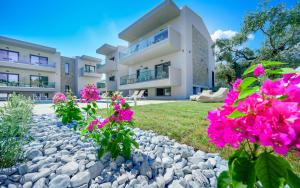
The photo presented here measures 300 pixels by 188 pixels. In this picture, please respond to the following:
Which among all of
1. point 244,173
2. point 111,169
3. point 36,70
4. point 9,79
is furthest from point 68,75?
point 244,173

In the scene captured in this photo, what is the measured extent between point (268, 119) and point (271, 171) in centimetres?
23

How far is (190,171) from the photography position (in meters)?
1.69

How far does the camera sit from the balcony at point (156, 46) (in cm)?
1349

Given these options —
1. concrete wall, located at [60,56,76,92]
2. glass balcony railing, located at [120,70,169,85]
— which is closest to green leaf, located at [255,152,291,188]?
glass balcony railing, located at [120,70,169,85]

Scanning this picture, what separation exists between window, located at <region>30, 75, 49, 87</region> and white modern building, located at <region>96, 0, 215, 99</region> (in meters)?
12.0

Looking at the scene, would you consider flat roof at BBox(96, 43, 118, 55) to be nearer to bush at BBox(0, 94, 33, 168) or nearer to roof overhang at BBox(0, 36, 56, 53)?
roof overhang at BBox(0, 36, 56, 53)

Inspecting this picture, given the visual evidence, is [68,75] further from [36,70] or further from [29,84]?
[29,84]

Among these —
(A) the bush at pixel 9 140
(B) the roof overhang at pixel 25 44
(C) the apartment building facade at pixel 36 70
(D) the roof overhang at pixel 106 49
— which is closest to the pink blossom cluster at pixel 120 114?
(A) the bush at pixel 9 140

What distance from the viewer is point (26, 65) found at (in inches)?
816

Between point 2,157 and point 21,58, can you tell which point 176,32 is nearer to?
point 2,157

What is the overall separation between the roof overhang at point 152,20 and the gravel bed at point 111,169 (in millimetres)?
13990

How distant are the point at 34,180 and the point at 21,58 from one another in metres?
26.5

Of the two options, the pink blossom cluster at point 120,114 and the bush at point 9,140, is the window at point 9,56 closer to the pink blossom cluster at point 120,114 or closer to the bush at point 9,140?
the bush at point 9,140

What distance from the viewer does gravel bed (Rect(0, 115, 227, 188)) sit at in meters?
1.45
